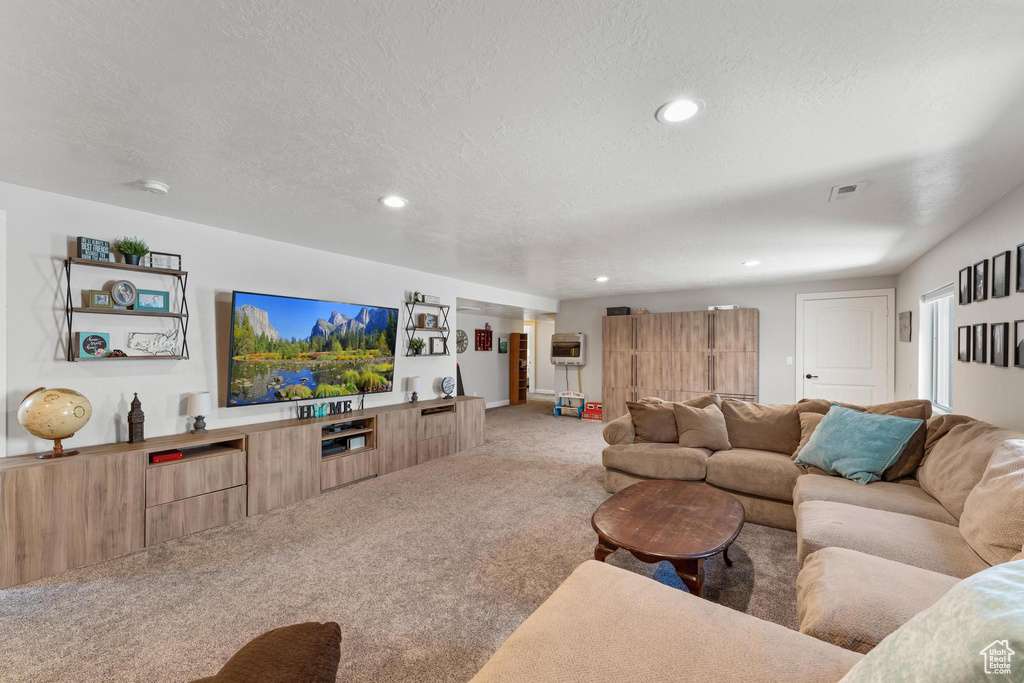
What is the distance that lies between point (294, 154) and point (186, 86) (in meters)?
0.56

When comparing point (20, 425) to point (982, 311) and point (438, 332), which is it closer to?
point (438, 332)

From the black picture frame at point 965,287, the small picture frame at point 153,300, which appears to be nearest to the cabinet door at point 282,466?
the small picture frame at point 153,300

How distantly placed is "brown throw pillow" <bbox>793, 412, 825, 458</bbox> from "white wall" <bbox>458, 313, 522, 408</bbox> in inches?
204

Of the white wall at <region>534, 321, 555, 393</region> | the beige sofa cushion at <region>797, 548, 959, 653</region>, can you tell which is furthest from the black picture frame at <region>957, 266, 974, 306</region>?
the white wall at <region>534, 321, 555, 393</region>

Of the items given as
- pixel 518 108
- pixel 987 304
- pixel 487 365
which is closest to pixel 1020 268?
pixel 987 304

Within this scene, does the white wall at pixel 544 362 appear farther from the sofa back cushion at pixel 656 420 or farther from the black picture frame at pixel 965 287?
the black picture frame at pixel 965 287

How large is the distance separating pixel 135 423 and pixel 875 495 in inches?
183

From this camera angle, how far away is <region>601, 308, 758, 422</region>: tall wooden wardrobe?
6094 millimetres

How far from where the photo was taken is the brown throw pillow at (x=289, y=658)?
2.40ft

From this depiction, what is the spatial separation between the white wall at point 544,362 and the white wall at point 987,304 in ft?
24.0

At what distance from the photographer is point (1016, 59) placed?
1.32m

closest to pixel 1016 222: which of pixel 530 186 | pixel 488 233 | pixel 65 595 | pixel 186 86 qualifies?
pixel 530 186

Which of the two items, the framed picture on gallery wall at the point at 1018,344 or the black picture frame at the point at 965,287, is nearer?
the framed picture on gallery wall at the point at 1018,344

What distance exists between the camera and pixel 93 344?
8.94 feet
